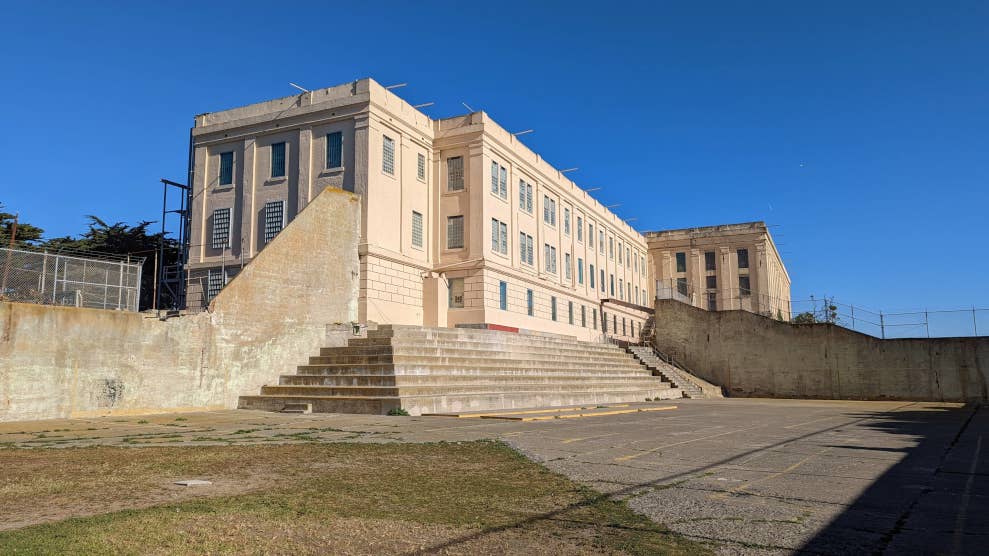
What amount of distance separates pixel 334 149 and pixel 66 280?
15717mm

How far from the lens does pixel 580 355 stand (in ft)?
95.3

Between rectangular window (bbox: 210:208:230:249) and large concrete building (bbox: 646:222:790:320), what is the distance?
38.8 m

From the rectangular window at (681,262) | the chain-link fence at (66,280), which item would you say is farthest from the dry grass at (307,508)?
the rectangular window at (681,262)

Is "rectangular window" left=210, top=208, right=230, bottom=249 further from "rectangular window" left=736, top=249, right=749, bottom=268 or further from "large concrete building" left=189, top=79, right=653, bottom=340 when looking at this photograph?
"rectangular window" left=736, top=249, right=749, bottom=268

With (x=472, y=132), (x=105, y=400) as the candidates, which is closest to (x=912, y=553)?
(x=105, y=400)

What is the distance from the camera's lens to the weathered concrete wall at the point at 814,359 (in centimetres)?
2761

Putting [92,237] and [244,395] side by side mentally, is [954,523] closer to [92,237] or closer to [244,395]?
[244,395]

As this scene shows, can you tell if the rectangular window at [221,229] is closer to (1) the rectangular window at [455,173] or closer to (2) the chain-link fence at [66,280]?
(1) the rectangular window at [455,173]

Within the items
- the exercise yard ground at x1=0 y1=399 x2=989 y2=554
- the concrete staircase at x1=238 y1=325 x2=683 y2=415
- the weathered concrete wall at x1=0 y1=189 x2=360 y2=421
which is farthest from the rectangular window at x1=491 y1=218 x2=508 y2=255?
the exercise yard ground at x1=0 y1=399 x2=989 y2=554

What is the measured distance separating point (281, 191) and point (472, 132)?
960 centimetres

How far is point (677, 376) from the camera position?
32.7m

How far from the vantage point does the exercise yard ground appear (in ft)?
13.8

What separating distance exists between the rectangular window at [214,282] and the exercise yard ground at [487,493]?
2027cm

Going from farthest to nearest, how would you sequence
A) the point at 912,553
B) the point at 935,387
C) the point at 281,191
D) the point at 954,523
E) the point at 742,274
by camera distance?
the point at 742,274, the point at 281,191, the point at 935,387, the point at 954,523, the point at 912,553
